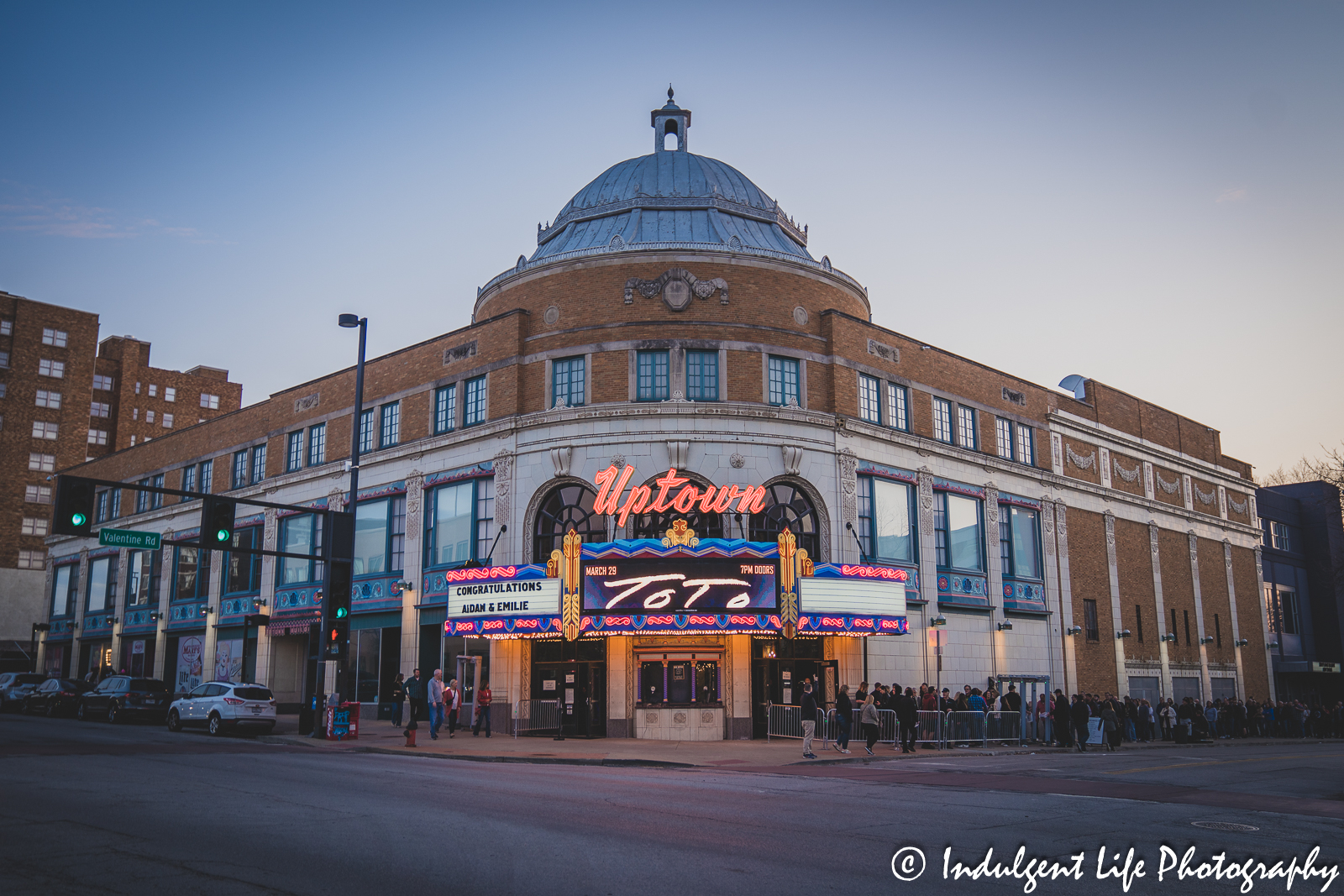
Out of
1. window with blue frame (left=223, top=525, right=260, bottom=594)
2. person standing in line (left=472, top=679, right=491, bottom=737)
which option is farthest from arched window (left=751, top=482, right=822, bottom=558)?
window with blue frame (left=223, top=525, right=260, bottom=594)

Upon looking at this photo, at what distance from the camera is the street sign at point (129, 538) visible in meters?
25.2

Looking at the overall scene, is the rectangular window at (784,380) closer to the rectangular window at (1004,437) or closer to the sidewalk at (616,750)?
the sidewalk at (616,750)

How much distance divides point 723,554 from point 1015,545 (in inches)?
672

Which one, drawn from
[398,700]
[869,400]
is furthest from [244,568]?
[869,400]

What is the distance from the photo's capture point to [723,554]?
31562 millimetres

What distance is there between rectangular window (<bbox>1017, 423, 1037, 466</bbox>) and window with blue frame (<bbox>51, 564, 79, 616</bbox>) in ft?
170

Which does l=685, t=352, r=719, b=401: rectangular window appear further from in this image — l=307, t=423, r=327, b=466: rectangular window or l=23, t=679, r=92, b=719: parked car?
l=23, t=679, r=92, b=719: parked car

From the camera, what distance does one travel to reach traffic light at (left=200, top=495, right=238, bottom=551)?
985 inches

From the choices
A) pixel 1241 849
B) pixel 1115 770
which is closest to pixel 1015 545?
pixel 1115 770

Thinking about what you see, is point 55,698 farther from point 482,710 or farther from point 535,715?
point 535,715

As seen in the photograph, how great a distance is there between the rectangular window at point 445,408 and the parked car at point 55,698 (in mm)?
17538

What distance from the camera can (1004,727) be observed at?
34.2 metres

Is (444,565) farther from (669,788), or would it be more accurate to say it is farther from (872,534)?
(669,788)

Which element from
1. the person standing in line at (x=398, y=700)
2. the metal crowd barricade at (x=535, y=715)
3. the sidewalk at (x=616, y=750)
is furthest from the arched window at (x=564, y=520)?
the person standing in line at (x=398, y=700)
